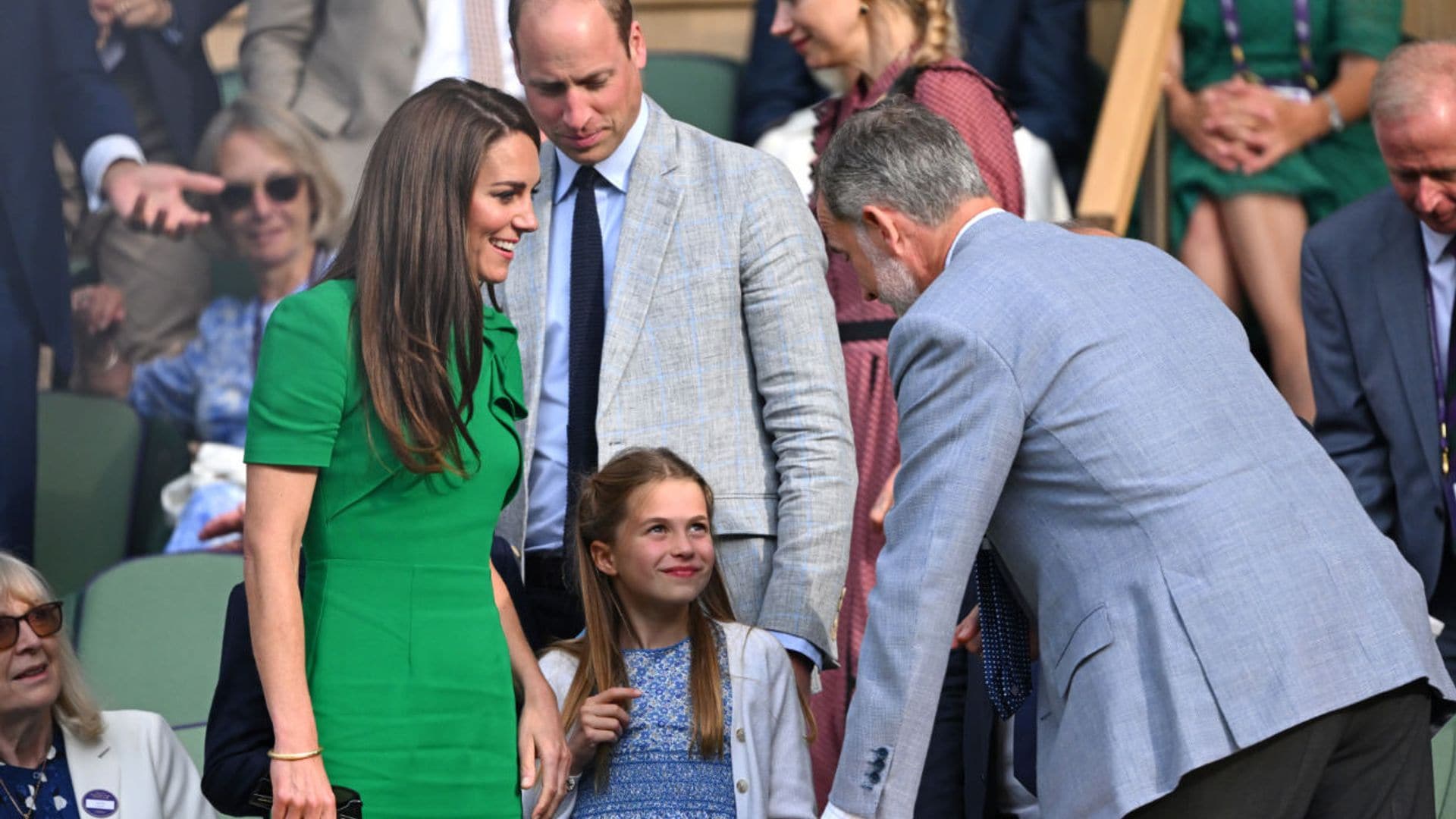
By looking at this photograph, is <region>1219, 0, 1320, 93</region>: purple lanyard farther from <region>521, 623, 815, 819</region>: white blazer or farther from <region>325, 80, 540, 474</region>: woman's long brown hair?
<region>325, 80, 540, 474</region>: woman's long brown hair

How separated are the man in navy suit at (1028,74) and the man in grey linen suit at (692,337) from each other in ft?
6.56

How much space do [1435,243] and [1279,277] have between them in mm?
997

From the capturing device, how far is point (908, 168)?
8.98 feet

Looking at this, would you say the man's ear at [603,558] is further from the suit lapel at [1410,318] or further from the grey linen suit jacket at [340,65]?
the grey linen suit jacket at [340,65]

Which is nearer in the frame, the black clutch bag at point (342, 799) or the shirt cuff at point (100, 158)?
the black clutch bag at point (342, 799)

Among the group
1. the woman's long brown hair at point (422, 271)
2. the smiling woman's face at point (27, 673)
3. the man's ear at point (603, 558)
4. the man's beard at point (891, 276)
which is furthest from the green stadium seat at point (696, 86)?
the woman's long brown hair at point (422, 271)

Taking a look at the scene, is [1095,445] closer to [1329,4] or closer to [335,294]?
[335,294]

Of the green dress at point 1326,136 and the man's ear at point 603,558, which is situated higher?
the green dress at point 1326,136

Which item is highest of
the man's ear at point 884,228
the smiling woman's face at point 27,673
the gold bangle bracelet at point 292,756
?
the man's ear at point 884,228

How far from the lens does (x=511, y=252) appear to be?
272 cm

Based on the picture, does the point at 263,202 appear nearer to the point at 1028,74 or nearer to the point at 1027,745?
the point at 1028,74

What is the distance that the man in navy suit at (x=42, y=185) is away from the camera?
5.16m

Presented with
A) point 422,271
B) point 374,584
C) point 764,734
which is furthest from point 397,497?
point 764,734

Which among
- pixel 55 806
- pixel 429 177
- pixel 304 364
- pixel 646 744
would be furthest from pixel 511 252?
pixel 55 806
